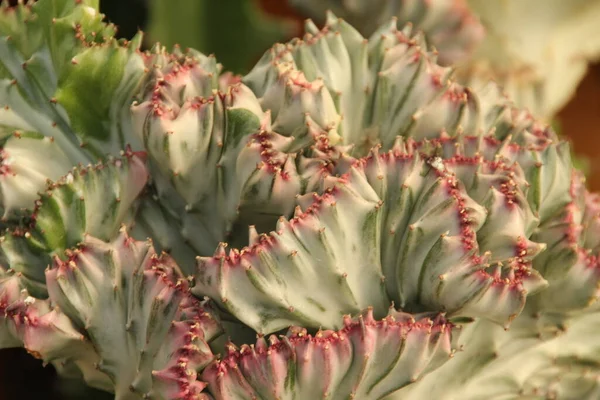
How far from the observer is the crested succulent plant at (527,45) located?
75.0 inches

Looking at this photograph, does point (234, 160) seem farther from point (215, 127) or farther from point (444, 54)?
point (444, 54)

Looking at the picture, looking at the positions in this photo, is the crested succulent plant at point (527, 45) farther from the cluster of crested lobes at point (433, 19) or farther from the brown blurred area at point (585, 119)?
the brown blurred area at point (585, 119)

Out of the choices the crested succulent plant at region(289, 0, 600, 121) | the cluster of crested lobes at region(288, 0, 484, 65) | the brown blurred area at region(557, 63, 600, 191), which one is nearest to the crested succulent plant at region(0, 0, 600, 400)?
the cluster of crested lobes at region(288, 0, 484, 65)

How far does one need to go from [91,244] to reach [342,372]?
324 mm

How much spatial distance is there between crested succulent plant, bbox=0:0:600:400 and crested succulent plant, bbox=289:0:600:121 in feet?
2.09

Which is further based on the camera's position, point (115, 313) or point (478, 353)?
point (478, 353)

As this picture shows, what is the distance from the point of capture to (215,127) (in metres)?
1.08

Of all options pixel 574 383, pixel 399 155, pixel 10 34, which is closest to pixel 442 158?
pixel 399 155

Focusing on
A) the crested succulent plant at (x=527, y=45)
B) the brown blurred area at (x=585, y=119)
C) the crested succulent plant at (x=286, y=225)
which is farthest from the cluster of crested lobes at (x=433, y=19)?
the brown blurred area at (x=585, y=119)

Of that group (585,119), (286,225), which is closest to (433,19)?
(286,225)

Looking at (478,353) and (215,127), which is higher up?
(215,127)

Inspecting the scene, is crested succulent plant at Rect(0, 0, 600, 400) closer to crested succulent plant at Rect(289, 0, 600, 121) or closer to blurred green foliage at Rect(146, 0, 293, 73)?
crested succulent plant at Rect(289, 0, 600, 121)

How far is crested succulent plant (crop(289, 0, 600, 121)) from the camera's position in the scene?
6.25 feet

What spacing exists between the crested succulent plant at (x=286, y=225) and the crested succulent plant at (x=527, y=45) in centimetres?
64
